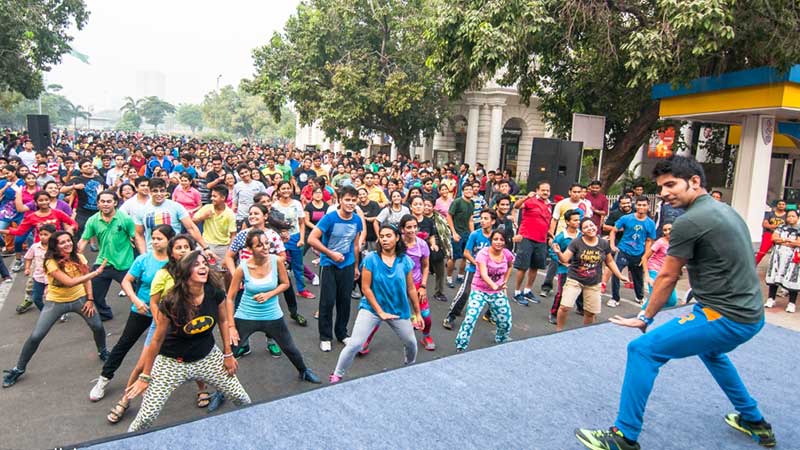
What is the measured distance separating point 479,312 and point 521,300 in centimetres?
292

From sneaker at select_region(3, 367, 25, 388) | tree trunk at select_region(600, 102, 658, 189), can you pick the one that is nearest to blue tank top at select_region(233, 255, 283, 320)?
sneaker at select_region(3, 367, 25, 388)

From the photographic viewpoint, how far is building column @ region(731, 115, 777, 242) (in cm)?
1148

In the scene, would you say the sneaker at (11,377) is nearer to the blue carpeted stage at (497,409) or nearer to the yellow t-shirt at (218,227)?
the yellow t-shirt at (218,227)

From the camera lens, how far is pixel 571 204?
26.8 feet

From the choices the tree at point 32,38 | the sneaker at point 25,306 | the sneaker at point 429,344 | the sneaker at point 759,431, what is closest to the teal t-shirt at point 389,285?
the sneaker at point 429,344

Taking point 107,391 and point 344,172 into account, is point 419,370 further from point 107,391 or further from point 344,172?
point 344,172

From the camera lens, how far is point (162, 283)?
149 inches

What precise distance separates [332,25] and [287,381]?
19298 millimetres

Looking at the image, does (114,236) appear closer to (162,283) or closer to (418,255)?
(162,283)

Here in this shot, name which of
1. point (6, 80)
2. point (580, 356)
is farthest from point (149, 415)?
point (6, 80)

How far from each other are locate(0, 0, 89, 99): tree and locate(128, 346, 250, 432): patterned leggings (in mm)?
20876

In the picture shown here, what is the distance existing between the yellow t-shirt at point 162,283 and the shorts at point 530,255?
5.25 metres

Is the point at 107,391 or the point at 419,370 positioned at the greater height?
the point at 419,370

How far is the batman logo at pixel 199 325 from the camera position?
3427mm
